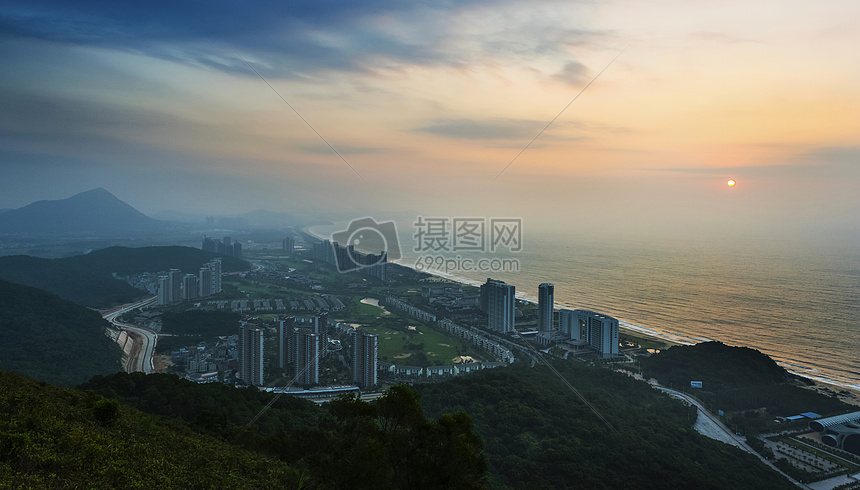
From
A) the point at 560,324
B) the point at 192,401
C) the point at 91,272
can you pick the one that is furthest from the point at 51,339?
the point at 560,324

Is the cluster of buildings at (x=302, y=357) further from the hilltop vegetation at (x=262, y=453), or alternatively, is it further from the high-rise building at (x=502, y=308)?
the hilltop vegetation at (x=262, y=453)

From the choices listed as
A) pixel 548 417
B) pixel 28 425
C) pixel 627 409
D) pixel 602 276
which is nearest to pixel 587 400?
pixel 627 409

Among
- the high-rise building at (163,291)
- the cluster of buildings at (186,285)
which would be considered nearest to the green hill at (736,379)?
the high-rise building at (163,291)

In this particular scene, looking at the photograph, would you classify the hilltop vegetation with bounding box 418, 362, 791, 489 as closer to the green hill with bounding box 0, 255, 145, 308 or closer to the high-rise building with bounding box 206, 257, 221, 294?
the high-rise building with bounding box 206, 257, 221, 294

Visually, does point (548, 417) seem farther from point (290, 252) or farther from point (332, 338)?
point (290, 252)

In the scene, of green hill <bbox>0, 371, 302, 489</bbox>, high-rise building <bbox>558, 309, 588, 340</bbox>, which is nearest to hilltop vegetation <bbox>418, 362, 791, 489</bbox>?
green hill <bbox>0, 371, 302, 489</bbox>
